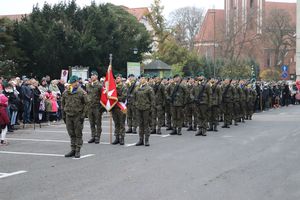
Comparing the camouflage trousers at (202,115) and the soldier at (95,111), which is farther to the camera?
the camouflage trousers at (202,115)

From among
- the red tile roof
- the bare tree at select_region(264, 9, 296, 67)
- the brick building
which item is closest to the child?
the brick building

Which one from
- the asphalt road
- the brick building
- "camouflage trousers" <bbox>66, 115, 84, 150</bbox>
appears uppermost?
the brick building

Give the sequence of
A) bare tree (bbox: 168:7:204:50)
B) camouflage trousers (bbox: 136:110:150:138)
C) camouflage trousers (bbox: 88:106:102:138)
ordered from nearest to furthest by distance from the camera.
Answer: camouflage trousers (bbox: 136:110:150:138)
camouflage trousers (bbox: 88:106:102:138)
bare tree (bbox: 168:7:204:50)

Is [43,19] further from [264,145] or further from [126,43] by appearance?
[264,145]

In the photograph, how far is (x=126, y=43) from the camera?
3425 centimetres

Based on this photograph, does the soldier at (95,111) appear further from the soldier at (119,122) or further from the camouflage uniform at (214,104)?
the camouflage uniform at (214,104)

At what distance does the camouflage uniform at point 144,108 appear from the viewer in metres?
14.2

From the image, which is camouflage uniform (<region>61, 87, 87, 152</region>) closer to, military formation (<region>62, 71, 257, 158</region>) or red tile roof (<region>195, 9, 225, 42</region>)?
→ military formation (<region>62, 71, 257, 158</region>)

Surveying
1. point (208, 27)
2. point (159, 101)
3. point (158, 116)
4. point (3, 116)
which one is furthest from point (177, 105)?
point (208, 27)

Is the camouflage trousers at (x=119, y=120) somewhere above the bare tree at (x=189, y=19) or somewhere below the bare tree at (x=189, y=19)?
below

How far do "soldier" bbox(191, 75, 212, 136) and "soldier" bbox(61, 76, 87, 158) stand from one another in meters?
5.78

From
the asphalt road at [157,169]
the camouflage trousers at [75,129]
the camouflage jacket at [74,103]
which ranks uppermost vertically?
the camouflage jacket at [74,103]

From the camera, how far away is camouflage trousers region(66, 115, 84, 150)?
12.2 meters

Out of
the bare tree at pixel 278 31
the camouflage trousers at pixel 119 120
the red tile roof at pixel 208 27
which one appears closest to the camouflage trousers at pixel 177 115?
the camouflage trousers at pixel 119 120
